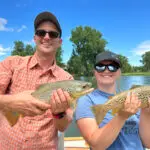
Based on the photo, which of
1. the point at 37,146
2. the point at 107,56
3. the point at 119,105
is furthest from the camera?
the point at 107,56

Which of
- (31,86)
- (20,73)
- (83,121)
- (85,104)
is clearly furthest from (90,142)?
(20,73)

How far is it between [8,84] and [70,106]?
2.86 feet

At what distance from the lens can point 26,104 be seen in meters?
2.64

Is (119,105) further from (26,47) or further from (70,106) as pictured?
(26,47)

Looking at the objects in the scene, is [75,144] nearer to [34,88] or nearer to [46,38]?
[34,88]

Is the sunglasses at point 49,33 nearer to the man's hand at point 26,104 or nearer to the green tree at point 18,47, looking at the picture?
the man's hand at point 26,104

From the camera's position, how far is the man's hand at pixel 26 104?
8.68 feet

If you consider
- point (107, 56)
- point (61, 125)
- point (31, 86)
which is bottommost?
point (61, 125)

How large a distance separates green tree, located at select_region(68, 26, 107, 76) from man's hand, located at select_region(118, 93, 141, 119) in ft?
182

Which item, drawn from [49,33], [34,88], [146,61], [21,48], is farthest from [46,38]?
[146,61]

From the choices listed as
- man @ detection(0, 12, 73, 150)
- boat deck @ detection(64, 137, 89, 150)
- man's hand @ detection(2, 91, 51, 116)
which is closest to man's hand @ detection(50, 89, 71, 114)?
man @ detection(0, 12, 73, 150)

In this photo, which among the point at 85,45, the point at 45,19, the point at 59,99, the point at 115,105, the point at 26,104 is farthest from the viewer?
the point at 85,45

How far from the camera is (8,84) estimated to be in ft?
10.7

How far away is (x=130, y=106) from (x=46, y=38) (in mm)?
1349
